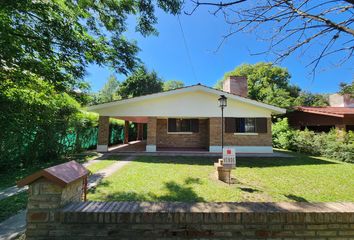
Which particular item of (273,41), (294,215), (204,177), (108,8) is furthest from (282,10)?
(204,177)

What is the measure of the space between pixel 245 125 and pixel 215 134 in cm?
249

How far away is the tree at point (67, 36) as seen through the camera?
187 inches

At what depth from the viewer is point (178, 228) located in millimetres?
2285

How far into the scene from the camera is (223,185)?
6.77m

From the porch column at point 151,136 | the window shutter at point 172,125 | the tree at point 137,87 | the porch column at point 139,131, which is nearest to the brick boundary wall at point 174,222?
the porch column at point 151,136

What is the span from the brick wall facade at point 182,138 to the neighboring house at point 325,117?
11.0m

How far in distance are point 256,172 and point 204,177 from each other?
262cm

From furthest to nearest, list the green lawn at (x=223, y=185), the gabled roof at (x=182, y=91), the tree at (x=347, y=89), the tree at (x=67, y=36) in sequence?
the tree at (x=347, y=89), the gabled roof at (x=182, y=91), the green lawn at (x=223, y=185), the tree at (x=67, y=36)

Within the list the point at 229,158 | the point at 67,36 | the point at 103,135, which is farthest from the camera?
the point at 103,135

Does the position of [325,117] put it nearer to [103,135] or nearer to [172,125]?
[172,125]

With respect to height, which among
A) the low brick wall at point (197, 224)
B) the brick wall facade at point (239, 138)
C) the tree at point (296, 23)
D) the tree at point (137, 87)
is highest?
the tree at point (137, 87)

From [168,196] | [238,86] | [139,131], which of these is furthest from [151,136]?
[139,131]

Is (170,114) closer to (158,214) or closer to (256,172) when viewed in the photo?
(256,172)

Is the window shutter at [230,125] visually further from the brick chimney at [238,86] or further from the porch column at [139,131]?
the porch column at [139,131]
